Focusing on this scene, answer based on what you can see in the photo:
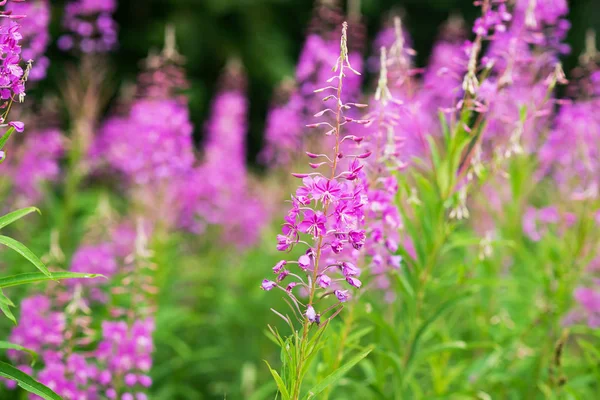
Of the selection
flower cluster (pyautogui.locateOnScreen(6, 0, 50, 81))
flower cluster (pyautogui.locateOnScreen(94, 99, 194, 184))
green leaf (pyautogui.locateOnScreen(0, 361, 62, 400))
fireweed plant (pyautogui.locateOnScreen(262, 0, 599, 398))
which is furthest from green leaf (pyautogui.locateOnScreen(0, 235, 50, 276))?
flower cluster (pyautogui.locateOnScreen(94, 99, 194, 184))

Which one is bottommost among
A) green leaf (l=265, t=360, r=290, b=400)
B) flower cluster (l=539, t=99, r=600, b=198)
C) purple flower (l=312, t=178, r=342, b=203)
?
green leaf (l=265, t=360, r=290, b=400)

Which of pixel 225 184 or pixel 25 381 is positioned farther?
pixel 225 184

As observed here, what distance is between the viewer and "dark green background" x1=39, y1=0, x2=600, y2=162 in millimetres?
10484

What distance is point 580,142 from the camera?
406 cm

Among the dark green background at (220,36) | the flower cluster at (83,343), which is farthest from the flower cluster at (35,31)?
the dark green background at (220,36)

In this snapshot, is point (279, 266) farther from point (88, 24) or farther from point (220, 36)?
point (220, 36)

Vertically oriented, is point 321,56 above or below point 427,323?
above

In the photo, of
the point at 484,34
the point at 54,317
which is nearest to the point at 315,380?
the point at 54,317

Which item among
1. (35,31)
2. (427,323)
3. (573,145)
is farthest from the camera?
(573,145)

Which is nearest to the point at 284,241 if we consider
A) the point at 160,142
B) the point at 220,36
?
the point at 160,142

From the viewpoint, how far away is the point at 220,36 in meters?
10.8

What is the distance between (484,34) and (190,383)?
11.1 feet

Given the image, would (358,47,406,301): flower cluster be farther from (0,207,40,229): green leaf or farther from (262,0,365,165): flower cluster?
(262,0,365,165): flower cluster

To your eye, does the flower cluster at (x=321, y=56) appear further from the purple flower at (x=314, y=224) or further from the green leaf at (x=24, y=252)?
the green leaf at (x=24, y=252)
